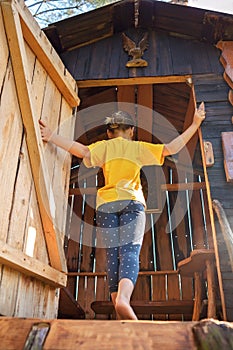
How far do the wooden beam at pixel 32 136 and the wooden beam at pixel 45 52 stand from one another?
136mm

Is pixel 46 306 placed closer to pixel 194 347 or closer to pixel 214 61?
pixel 194 347

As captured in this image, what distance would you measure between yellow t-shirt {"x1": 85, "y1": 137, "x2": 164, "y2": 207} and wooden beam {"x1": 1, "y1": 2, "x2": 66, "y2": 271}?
0.36 meters

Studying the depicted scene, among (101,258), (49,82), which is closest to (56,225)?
(49,82)

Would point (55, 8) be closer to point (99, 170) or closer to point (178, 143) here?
point (99, 170)

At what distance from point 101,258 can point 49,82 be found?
3908 mm

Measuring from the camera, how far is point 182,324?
137cm

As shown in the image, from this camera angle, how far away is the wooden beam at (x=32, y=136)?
7.46ft

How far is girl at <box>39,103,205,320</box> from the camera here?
2.21 m

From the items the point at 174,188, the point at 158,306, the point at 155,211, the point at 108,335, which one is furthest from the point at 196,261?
the point at 174,188

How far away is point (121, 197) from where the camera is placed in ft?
8.05

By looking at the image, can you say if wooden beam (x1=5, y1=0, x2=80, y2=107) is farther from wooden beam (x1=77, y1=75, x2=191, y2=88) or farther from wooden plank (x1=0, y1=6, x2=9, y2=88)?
wooden beam (x1=77, y1=75, x2=191, y2=88)

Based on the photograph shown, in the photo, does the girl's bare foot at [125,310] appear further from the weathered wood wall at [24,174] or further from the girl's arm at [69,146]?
the girl's arm at [69,146]

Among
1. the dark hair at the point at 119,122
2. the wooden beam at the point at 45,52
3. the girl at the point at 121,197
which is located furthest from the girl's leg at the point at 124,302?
the wooden beam at the point at 45,52

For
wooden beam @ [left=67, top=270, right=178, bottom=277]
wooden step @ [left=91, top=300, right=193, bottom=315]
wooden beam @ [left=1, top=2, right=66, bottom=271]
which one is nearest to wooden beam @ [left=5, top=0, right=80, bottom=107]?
wooden beam @ [left=1, top=2, right=66, bottom=271]
